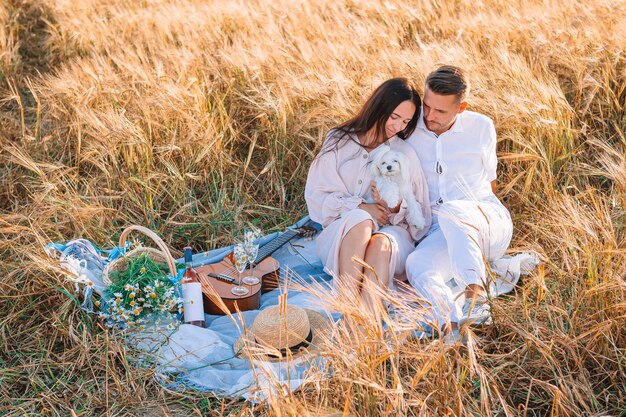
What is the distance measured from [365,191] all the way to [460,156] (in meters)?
0.63

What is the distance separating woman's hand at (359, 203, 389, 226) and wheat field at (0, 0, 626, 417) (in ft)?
2.71

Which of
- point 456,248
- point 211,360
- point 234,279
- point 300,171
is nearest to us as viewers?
point 211,360

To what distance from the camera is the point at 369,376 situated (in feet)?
8.07

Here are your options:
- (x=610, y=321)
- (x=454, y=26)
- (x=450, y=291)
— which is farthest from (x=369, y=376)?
(x=454, y=26)

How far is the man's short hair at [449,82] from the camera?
3.88 metres

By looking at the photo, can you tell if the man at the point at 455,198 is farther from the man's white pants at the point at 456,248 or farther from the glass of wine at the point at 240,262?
the glass of wine at the point at 240,262

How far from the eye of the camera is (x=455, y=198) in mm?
4176

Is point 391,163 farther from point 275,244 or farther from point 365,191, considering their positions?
point 275,244

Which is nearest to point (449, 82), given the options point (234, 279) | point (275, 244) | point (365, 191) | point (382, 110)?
point (382, 110)

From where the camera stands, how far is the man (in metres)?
3.57

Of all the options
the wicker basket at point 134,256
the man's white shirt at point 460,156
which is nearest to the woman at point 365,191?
the man's white shirt at point 460,156

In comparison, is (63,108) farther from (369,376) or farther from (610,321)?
(610,321)

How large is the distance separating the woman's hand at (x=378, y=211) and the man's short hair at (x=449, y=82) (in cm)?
76

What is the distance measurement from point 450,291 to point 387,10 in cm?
419
